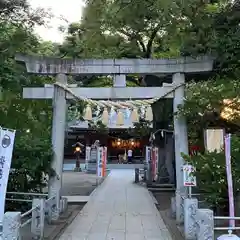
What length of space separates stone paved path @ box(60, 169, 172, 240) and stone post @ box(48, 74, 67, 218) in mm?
1360

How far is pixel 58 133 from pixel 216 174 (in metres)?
5.36

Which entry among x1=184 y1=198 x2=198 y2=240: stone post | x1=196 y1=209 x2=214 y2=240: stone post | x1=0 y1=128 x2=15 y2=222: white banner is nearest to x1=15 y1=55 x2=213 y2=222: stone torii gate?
x1=184 y1=198 x2=198 y2=240: stone post

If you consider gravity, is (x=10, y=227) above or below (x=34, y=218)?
above

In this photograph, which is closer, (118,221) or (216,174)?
(216,174)

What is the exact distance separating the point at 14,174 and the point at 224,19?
8579mm

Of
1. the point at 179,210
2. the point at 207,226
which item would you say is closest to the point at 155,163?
the point at 179,210

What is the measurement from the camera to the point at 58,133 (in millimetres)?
13328

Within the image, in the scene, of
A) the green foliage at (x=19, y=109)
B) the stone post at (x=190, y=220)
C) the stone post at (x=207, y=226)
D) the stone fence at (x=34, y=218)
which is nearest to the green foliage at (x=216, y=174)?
the stone post at (x=190, y=220)

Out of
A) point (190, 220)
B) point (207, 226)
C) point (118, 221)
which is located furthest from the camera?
point (118, 221)

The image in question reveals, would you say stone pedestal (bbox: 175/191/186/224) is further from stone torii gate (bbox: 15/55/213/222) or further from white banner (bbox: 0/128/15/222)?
white banner (bbox: 0/128/15/222)

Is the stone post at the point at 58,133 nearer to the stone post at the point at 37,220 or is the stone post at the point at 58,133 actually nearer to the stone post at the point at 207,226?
the stone post at the point at 37,220

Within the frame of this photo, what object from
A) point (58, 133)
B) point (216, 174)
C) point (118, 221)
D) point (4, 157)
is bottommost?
point (118, 221)

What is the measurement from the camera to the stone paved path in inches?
409

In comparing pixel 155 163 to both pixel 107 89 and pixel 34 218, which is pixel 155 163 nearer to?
pixel 107 89
